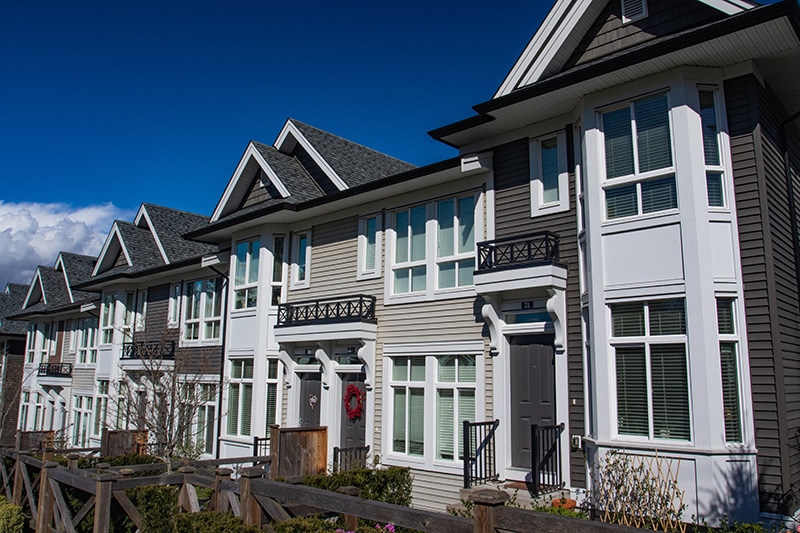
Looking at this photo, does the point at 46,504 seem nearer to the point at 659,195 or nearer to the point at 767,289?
the point at 659,195

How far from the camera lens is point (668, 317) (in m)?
9.52

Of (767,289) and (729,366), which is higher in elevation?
(767,289)

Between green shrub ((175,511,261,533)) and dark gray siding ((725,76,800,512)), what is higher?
dark gray siding ((725,76,800,512))

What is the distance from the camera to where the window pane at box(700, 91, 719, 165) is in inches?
385

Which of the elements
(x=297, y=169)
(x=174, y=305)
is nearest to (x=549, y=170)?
(x=297, y=169)

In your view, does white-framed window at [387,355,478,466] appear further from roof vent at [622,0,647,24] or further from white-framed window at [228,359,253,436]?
roof vent at [622,0,647,24]

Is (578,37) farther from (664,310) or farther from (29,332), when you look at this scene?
(29,332)

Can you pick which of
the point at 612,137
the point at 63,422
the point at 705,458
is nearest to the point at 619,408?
the point at 705,458

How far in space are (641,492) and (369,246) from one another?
8783 mm

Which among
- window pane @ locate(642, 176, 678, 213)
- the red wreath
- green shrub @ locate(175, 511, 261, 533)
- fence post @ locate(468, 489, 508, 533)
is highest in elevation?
window pane @ locate(642, 176, 678, 213)

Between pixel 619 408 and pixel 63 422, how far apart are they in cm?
2812

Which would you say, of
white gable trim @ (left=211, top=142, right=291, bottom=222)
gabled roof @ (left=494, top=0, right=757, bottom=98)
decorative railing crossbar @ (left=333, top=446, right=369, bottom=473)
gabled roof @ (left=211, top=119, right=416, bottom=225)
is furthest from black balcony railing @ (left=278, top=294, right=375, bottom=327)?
gabled roof @ (left=494, top=0, right=757, bottom=98)

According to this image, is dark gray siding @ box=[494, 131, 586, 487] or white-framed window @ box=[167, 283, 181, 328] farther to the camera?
white-framed window @ box=[167, 283, 181, 328]

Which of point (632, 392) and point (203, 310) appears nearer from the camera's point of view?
point (632, 392)
